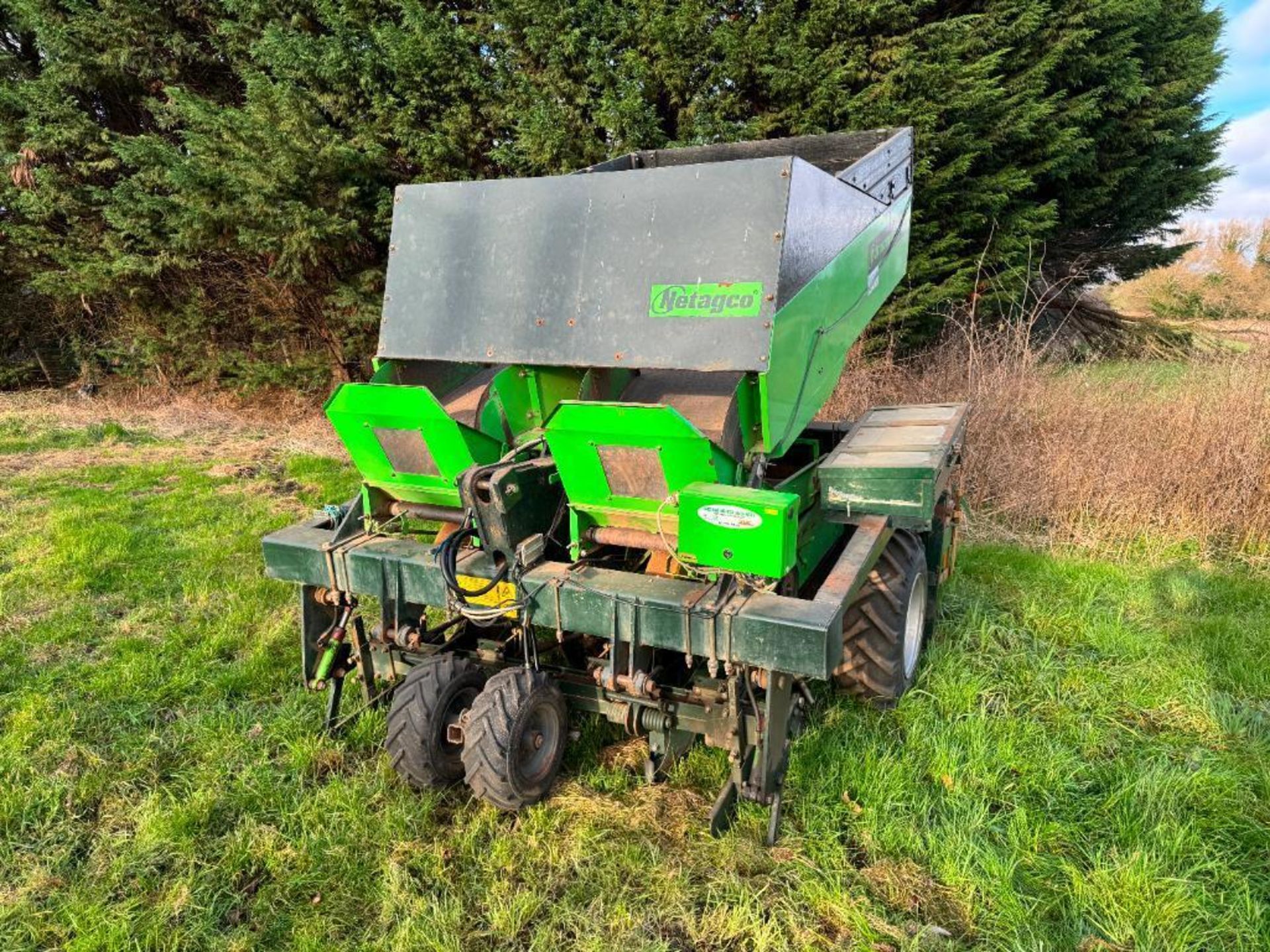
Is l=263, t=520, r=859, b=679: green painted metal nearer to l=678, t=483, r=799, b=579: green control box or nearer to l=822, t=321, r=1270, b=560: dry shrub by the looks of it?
l=678, t=483, r=799, b=579: green control box

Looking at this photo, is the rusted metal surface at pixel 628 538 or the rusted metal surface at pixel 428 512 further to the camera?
the rusted metal surface at pixel 428 512

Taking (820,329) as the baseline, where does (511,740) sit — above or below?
below

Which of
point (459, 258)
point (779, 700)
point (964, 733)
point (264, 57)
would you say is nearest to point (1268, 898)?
point (964, 733)

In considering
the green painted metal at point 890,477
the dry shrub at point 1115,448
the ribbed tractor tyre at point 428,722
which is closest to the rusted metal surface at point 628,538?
the ribbed tractor tyre at point 428,722

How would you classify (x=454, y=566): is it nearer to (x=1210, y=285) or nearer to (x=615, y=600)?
(x=615, y=600)

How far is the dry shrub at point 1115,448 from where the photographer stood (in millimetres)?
5242

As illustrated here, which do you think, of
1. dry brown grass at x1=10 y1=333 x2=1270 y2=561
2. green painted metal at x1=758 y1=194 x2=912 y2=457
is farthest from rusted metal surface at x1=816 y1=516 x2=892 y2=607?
dry brown grass at x1=10 y1=333 x2=1270 y2=561

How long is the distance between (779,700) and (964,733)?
103 cm

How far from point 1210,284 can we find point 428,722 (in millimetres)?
16334

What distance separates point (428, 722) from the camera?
8.84 feet

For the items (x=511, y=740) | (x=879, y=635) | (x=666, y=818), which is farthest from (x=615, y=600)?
(x=879, y=635)

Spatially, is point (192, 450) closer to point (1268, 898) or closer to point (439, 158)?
point (439, 158)

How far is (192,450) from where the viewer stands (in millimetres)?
8305

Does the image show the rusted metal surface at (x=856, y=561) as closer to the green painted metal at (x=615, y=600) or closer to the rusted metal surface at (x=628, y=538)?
the green painted metal at (x=615, y=600)
